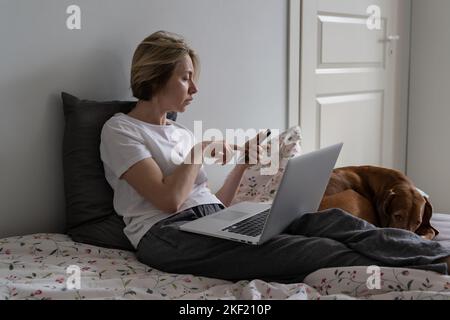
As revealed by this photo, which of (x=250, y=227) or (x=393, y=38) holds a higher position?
(x=393, y=38)

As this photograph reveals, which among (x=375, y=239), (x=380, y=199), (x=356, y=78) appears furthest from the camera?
(x=356, y=78)

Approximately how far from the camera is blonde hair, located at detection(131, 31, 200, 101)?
1.62 metres

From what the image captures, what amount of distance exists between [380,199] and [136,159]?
907 mm

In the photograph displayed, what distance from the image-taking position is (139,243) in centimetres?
150

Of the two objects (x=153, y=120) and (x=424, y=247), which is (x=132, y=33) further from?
(x=424, y=247)

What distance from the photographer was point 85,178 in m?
1.62

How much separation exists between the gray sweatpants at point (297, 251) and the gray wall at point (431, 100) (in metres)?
1.91

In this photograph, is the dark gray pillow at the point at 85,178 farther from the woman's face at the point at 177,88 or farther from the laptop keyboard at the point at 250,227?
the laptop keyboard at the point at 250,227

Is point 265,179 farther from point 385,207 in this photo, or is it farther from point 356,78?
point 356,78

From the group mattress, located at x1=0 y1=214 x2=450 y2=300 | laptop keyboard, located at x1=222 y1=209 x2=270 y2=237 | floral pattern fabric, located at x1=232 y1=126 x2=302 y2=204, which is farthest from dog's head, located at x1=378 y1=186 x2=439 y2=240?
mattress, located at x1=0 y1=214 x2=450 y2=300

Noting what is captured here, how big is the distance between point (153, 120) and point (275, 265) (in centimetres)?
61

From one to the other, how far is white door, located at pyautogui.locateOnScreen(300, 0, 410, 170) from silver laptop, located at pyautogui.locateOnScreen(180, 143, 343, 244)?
1068 millimetres

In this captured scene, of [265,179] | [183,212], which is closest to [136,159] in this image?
[183,212]

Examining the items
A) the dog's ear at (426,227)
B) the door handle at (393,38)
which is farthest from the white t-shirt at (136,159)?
the door handle at (393,38)
